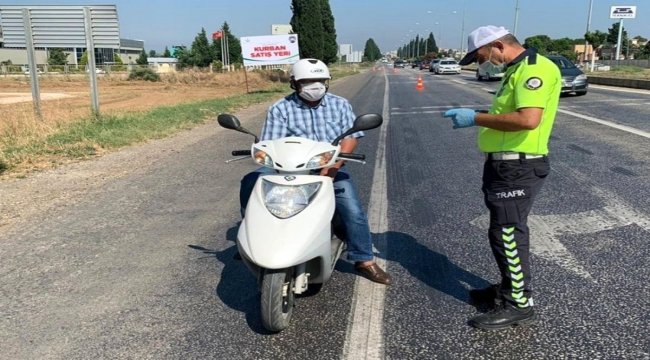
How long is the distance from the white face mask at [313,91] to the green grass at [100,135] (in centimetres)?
645

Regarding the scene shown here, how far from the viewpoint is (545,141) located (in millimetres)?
3137

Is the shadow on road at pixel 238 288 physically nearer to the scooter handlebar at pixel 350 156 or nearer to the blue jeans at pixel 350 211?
the blue jeans at pixel 350 211

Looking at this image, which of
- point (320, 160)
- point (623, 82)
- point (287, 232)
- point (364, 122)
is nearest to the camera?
point (287, 232)

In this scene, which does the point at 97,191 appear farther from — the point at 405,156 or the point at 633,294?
the point at 633,294

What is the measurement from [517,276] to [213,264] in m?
2.40

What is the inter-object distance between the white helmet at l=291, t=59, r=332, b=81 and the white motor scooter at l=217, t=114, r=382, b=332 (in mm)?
454

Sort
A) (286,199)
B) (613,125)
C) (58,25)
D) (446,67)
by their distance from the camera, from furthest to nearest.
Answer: (446,67)
(58,25)
(613,125)
(286,199)

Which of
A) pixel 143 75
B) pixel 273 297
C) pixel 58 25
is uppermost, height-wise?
pixel 58 25

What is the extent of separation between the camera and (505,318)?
10.8 ft

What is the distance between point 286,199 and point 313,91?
0.91m

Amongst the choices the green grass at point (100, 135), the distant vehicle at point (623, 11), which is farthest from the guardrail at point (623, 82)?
the distant vehicle at point (623, 11)

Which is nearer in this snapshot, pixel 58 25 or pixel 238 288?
pixel 238 288

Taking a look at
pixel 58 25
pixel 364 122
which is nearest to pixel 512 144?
pixel 364 122

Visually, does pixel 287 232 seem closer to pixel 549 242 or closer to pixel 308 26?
pixel 549 242
